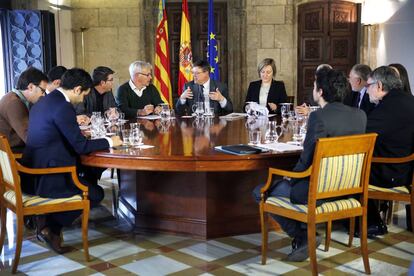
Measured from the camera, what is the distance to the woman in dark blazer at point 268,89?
6.05m

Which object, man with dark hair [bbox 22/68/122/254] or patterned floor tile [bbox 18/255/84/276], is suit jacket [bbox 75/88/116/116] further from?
patterned floor tile [bbox 18/255/84/276]

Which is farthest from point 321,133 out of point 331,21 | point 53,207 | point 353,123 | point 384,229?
point 331,21

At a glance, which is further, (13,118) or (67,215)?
(13,118)

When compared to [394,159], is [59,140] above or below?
Answer: above

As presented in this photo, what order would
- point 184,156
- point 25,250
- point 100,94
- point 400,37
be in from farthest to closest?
point 400,37
point 100,94
point 25,250
point 184,156

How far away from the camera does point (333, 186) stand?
3240 mm

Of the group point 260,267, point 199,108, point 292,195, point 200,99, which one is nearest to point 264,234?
point 260,267

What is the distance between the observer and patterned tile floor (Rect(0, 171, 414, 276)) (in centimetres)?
348

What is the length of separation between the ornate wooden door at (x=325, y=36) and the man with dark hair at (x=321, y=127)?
18.1ft

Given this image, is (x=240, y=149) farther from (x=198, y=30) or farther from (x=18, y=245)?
(x=198, y=30)

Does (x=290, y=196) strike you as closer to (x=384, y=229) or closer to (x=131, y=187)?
(x=384, y=229)

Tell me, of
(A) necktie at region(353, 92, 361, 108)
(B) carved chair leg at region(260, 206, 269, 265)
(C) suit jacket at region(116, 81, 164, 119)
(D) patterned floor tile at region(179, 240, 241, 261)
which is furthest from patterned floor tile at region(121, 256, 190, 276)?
(A) necktie at region(353, 92, 361, 108)

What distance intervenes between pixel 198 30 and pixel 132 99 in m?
3.53

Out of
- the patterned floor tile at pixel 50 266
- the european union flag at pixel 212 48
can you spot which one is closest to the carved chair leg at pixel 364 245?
A: the patterned floor tile at pixel 50 266
